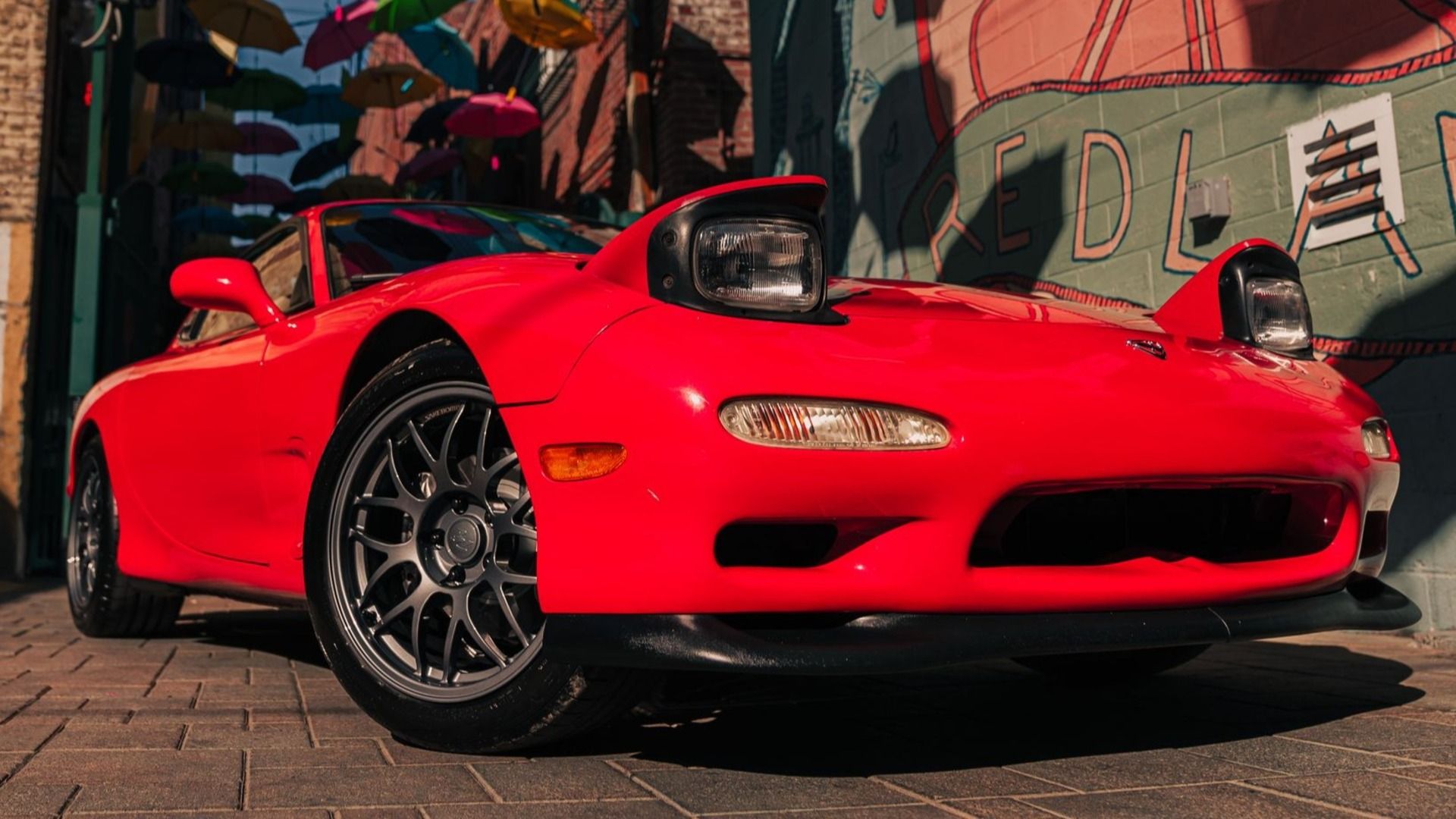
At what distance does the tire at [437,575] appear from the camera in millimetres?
2152

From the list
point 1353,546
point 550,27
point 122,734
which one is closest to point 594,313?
point 122,734

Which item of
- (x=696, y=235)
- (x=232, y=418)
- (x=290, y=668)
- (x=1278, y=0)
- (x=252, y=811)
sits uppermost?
(x=1278, y=0)

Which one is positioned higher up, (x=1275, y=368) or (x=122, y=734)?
(x=1275, y=368)

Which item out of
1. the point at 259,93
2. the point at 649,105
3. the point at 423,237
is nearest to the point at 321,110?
the point at 259,93

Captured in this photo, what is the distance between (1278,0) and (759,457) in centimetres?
386

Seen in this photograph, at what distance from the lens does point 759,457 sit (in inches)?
74.9

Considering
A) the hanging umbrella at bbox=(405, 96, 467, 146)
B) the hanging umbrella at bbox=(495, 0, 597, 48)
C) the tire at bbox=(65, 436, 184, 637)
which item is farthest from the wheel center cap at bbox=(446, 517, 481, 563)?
the hanging umbrella at bbox=(405, 96, 467, 146)

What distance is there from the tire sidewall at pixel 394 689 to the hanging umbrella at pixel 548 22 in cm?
847

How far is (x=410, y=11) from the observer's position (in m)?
11.3

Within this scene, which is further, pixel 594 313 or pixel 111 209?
pixel 111 209

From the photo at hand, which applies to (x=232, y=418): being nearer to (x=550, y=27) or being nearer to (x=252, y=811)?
(x=252, y=811)

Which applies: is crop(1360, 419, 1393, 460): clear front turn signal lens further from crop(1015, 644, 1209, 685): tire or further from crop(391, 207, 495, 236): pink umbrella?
crop(391, 207, 495, 236): pink umbrella

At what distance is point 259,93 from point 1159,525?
14658 mm

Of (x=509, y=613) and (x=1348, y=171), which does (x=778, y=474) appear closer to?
(x=509, y=613)
